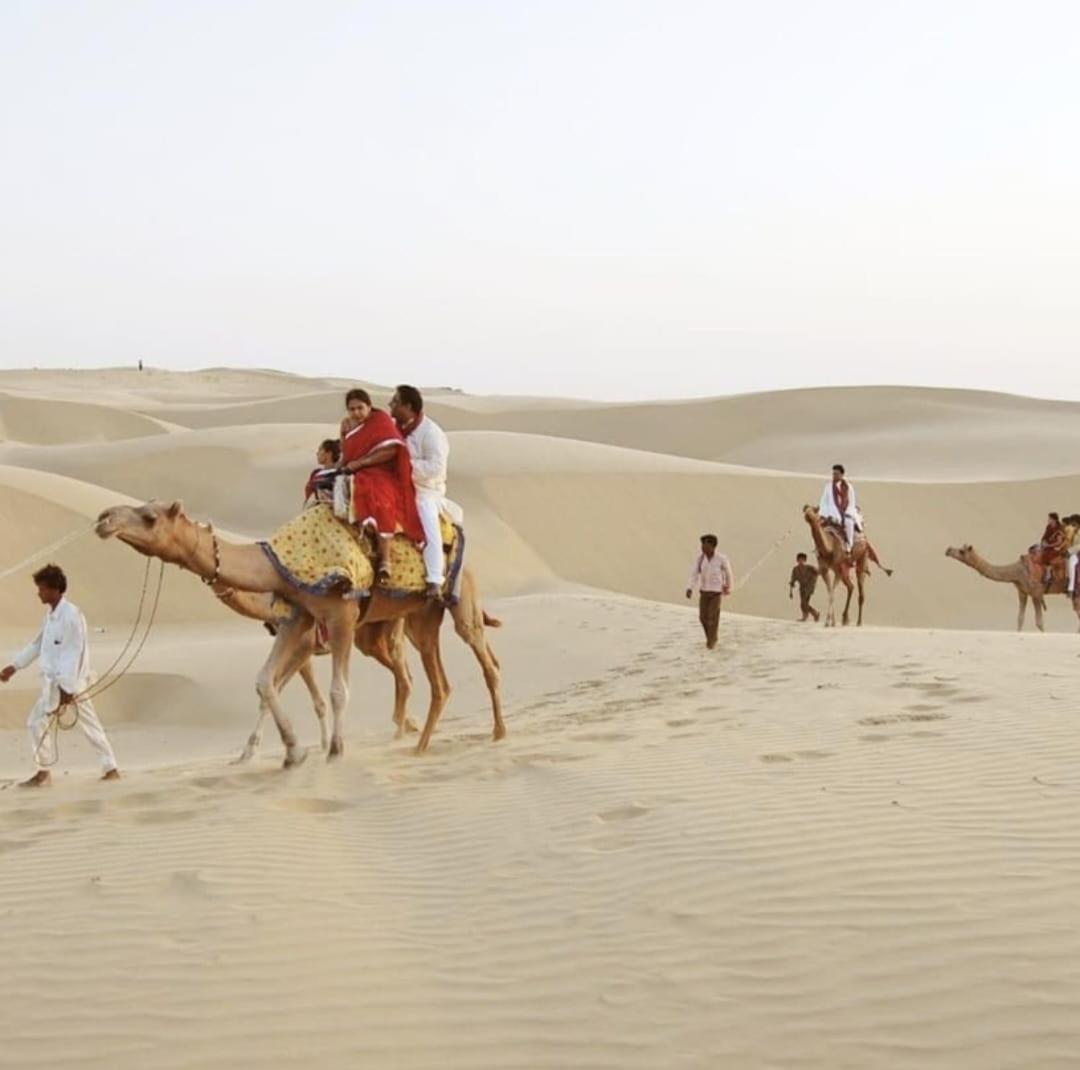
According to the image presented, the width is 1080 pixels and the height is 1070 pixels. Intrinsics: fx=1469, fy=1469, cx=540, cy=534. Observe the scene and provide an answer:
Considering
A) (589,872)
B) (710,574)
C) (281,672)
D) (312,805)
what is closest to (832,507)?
(710,574)

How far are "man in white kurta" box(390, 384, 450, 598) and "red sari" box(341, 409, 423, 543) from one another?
3.5 inches

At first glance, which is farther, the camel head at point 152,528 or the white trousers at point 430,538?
the white trousers at point 430,538

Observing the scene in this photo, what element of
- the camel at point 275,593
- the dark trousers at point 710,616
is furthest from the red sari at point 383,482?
the dark trousers at point 710,616

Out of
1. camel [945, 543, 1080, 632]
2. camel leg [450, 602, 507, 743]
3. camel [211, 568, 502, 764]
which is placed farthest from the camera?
camel [945, 543, 1080, 632]

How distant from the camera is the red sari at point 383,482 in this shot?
30.7ft

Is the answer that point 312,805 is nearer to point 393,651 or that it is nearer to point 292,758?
point 292,758

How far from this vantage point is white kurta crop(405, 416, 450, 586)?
31.9 feet

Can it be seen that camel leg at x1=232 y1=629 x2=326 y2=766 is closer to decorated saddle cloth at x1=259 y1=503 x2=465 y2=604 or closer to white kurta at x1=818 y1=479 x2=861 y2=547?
decorated saddle cloth at x1=259 y1=503 x2=465 y2=604

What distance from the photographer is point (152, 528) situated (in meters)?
8.31

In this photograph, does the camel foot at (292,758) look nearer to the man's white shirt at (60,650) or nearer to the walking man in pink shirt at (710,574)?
the man's white shirt at (60,650)

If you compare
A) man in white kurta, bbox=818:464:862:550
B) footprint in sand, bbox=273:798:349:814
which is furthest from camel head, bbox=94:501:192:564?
man in white kurta, bbox=818:464:862:550

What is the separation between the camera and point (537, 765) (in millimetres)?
8391

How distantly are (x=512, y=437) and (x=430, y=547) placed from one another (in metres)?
30.2

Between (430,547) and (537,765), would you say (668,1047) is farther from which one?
(430,547)
